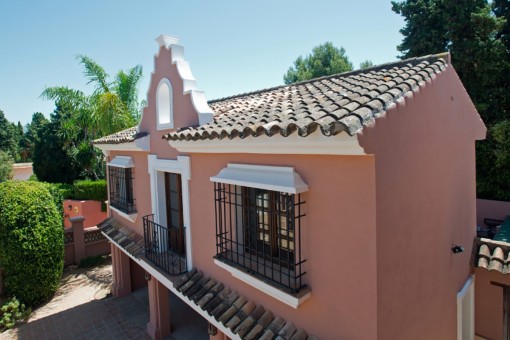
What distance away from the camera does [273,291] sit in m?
5.04

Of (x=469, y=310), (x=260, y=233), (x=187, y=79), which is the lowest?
(x=469, y=310)

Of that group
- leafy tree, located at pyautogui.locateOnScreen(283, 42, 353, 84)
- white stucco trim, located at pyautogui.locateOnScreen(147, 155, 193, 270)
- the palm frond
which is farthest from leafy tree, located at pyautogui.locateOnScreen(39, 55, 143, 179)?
leafy tree, located at pyautogui.locateOnScreen(283, 42, 353, 84)

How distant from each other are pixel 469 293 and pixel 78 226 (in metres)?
17.0

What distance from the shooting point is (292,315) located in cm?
513

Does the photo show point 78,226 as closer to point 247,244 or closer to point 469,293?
point 247,244

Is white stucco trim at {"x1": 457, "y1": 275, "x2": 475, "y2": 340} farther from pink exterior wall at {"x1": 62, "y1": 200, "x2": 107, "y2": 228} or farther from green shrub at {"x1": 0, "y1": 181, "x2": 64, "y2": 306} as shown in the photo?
pink exterior wall at {"x1": 62, "y1": 200, "x2": 107, "y2": 228}

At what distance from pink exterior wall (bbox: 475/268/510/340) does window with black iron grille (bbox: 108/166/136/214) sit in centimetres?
979

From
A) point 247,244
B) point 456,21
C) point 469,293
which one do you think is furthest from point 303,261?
point 456,21

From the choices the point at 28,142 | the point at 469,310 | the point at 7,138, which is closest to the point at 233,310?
the point at 469,310

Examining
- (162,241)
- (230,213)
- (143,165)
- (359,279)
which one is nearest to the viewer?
(359,279)

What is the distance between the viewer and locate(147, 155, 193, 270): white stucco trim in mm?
7387

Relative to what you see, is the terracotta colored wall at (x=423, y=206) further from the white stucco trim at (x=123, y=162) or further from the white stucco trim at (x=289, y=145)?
the white stucco trim at (x=123, y=162)

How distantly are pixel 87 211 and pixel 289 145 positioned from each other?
2180cm

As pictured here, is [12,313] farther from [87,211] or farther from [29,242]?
[87,211]
